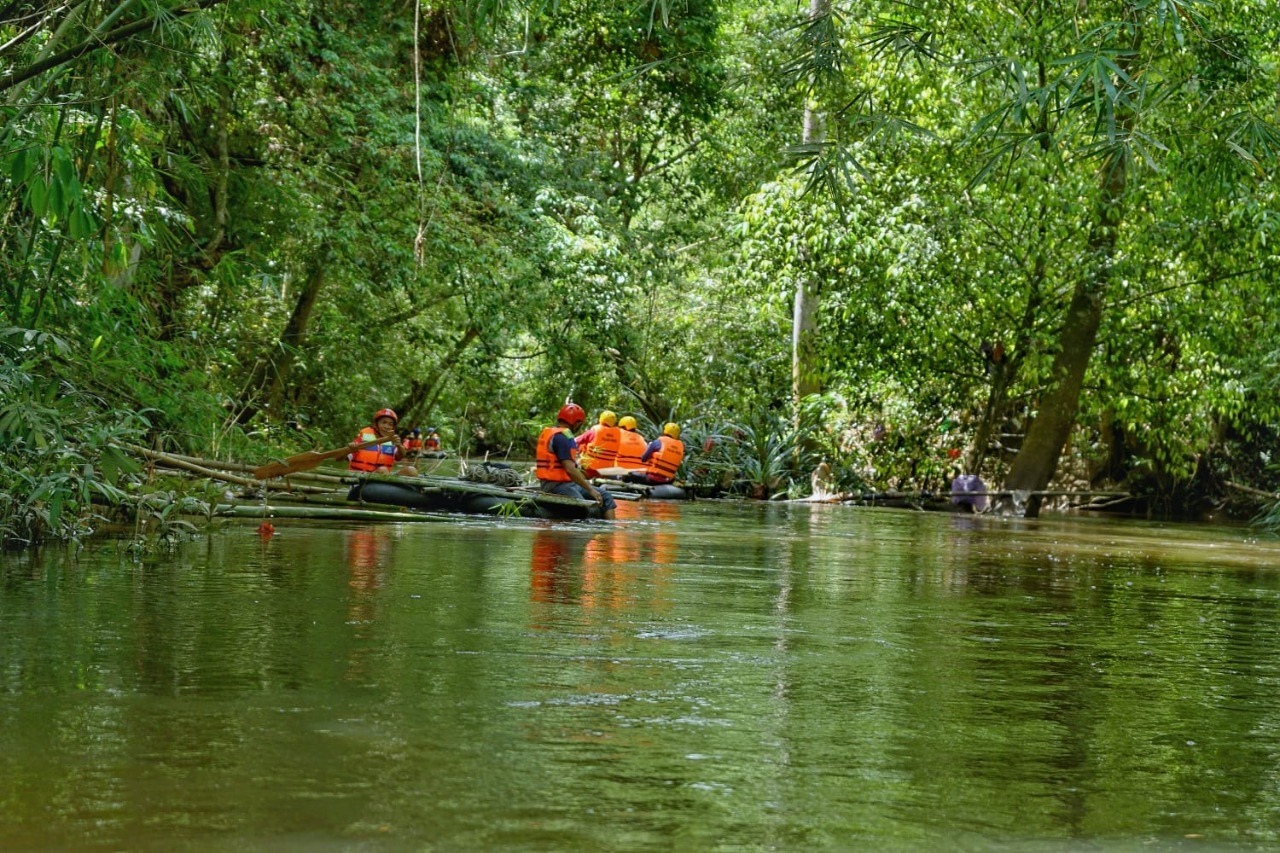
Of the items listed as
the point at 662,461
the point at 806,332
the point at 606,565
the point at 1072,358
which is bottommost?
the point at 606,565

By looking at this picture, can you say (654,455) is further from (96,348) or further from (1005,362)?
(96,348)

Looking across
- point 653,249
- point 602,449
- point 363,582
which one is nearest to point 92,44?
point 363,582

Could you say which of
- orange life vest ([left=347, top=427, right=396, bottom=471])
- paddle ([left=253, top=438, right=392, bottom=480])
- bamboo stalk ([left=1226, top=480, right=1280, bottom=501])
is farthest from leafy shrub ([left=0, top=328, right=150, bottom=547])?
bamboo stalk ([left=1226, top=480, right=1280, bottom=501])

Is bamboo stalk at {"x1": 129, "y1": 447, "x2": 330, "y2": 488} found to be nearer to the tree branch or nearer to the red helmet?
the tree branch

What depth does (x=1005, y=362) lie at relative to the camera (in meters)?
24.9

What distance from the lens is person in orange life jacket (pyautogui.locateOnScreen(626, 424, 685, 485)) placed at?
26.5m

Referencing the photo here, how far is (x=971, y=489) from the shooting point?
1011 inches

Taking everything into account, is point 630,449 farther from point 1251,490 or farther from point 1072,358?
point 1251,490

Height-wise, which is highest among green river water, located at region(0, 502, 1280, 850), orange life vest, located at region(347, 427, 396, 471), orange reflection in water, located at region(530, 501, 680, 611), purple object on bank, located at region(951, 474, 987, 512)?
orange life vest, located at region(347, 427, 396, 471)

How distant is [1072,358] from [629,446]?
24.6 feet

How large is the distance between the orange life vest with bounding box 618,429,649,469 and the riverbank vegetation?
1.36m

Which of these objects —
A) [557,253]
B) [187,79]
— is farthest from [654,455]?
[187,79]

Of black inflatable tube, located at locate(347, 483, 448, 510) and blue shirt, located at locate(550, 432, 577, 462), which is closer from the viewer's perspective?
black inflatable tube, located at locate(347, 483, 448, 510)

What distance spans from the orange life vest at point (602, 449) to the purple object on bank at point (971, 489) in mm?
5473
